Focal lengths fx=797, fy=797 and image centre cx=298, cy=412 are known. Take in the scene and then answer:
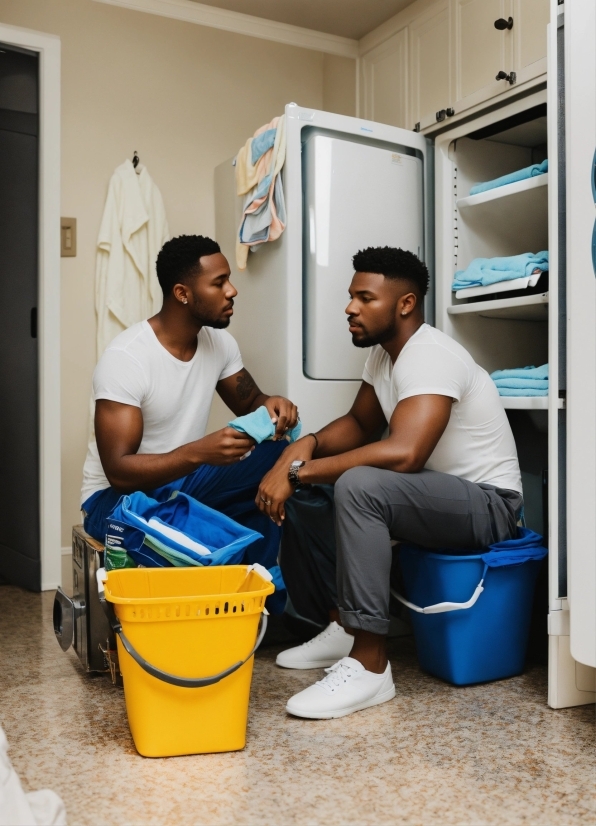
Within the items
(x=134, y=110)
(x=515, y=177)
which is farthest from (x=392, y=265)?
(x=134, y=110)

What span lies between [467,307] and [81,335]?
Answer: 168cm

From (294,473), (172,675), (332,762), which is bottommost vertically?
(332,762)

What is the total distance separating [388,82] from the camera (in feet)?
9.29

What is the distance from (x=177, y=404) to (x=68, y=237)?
136 cm

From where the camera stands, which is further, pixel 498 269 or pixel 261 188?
pixel 261 188

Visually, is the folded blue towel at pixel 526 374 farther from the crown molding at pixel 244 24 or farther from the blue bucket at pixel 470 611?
the crown molding at pixel 244 24

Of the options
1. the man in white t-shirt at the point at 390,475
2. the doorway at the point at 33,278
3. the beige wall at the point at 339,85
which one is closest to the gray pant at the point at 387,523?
the man in white t-shirt at the point at 390,475

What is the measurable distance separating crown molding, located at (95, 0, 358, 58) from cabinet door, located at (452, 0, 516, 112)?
84cm

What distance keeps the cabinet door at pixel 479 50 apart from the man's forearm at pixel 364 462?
1120 mm

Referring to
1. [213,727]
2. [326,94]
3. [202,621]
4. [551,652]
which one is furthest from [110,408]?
[326,94]

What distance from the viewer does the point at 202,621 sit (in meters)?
1.57

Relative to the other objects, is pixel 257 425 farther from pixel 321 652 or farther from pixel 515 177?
pixel 515 177

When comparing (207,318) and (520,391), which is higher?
(207,318)

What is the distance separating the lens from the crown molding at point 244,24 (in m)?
3.06
